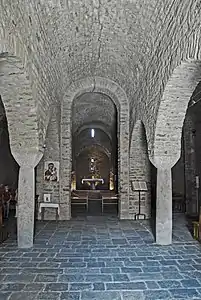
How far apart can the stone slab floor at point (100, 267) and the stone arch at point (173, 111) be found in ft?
6.39

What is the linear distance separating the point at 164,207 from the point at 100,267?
2.31 m

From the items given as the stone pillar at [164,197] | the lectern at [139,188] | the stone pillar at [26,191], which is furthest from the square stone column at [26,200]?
the lectern at [139,188]

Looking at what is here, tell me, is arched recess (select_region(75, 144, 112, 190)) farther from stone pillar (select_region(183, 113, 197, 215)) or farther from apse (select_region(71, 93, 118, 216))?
stone pillar (select_region(183, 113, 197, 215))

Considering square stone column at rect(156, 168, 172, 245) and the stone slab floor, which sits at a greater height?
square stone column at rect(156, 168, 172, 245)

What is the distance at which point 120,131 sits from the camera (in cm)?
1004

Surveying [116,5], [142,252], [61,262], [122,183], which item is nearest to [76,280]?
[61,262]

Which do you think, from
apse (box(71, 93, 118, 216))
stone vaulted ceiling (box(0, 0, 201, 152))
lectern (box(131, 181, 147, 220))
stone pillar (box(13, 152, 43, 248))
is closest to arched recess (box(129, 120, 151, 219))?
lectern (box(131, 181, 147, 220))

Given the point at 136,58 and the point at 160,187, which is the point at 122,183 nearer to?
the point at 160,187

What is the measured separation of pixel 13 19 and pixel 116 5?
214cm

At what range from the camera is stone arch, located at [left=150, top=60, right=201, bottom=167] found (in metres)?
4.76

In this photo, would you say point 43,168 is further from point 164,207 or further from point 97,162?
point 97,162

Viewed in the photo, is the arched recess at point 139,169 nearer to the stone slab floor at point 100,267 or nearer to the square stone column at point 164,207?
the stone slab floor at point 100,267

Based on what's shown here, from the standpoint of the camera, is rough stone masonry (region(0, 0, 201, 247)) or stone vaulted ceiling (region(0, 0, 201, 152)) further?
rough stone masonry (region(0, 0, 201, 247))

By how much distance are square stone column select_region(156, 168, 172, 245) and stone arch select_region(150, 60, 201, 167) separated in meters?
0.31
